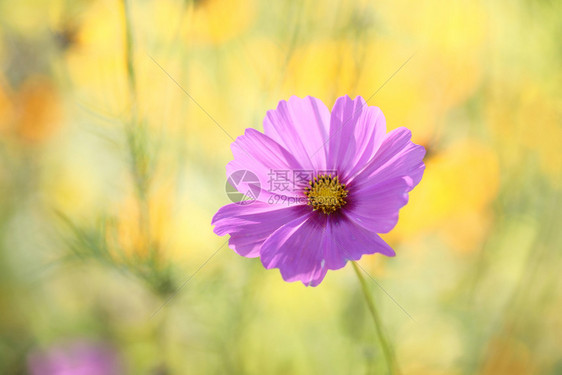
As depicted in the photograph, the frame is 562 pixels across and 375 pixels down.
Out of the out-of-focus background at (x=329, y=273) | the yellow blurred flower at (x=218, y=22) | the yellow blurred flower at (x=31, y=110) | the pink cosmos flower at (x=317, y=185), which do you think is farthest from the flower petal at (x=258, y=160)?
the yellow blurred flower at (x=31, y=110)

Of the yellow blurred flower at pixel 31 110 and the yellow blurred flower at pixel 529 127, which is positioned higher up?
the yellow blurred flower at pixel 529 127

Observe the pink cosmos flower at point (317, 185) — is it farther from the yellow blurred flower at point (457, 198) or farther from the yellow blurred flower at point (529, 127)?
the yellow blurred flower at point (529, 127)

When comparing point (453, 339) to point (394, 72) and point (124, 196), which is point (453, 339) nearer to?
point (394, 72)

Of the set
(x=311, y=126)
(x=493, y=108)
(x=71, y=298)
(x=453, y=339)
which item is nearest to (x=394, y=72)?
(x=493, y=108)

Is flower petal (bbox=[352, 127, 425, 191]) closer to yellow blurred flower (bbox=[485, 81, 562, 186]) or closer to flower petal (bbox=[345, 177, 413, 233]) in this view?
flower petal (bbox=[345, 177, 413, 233])

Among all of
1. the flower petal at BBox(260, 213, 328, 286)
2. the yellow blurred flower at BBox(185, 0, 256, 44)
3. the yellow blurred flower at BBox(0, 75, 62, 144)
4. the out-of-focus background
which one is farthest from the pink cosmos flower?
the yellow blurred flower at BBox(0, 75, 62, 144)

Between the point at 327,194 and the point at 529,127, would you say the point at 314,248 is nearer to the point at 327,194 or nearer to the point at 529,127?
the point at 327,194
